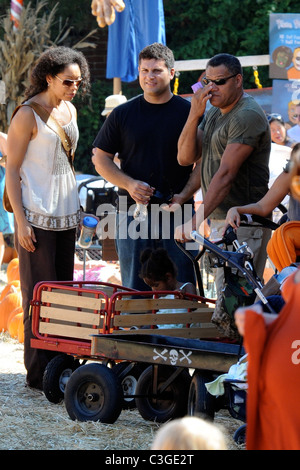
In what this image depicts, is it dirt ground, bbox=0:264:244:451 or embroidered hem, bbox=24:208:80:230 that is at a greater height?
embroidered hem, bbox=24:208:80:230

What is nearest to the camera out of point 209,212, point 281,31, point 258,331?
point 258,331

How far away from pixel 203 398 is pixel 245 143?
1.71 m

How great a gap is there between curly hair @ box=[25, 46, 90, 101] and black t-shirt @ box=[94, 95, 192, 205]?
41cm

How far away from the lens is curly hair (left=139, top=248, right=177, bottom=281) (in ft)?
18.4

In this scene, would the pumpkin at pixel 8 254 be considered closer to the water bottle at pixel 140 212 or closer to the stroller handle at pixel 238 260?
the water bottle at pixel 140 212

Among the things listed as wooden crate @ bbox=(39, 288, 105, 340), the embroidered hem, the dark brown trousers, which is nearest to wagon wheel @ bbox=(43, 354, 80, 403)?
wooden crate @ bbox=(39, 288, 105, 340)

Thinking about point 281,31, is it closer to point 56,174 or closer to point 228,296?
point 56,174

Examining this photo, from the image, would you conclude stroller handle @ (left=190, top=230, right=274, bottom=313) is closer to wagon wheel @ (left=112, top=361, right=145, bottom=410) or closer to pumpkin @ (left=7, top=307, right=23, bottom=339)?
wagon wheel @ (left=112, top=361, right=145, bottom=410)

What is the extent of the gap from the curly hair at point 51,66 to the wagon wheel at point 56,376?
5.96ft

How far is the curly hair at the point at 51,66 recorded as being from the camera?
5.85 metres

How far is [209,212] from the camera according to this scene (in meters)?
5.36

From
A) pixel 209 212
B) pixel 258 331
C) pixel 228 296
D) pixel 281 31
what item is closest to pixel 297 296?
pixel 258 331

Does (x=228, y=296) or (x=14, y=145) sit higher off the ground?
(x=14, y=145)

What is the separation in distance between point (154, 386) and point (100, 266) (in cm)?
550
